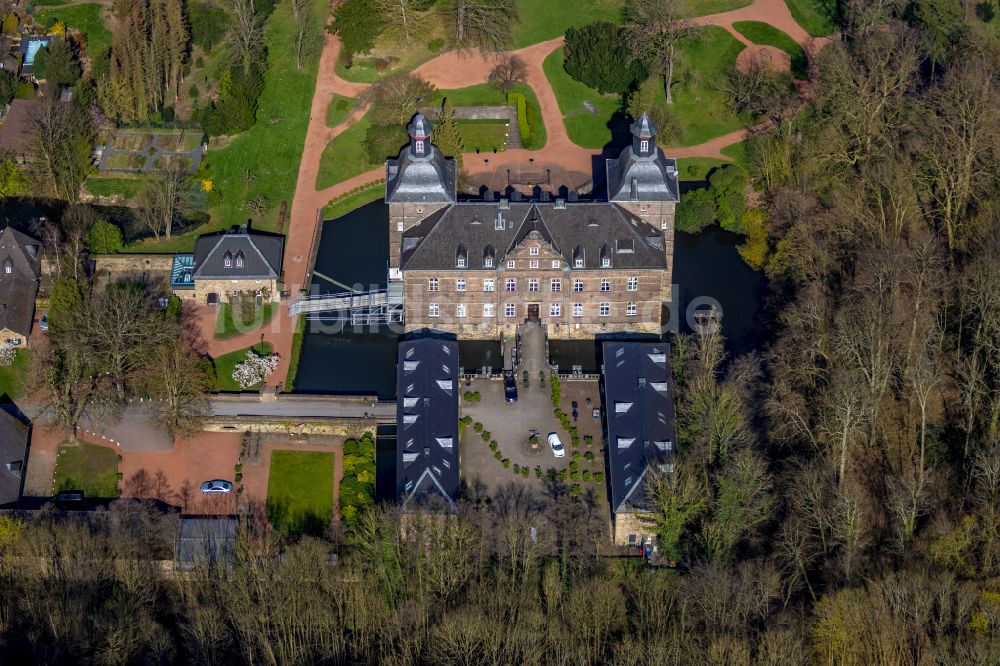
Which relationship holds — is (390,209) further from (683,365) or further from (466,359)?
(683,365)

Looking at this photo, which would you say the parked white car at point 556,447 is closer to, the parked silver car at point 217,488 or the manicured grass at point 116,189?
the parked silver car at point 217,488

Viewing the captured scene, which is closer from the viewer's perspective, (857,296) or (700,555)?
A: (700,555)

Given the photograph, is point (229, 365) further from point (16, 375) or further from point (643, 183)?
point (643, 183)

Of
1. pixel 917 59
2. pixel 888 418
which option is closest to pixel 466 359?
pixel 888 418

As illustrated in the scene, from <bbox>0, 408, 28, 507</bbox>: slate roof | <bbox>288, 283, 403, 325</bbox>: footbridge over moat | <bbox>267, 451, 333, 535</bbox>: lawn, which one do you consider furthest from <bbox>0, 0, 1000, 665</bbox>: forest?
<bbox>288, 283, 403, 325</bbox>: footbridge over moat

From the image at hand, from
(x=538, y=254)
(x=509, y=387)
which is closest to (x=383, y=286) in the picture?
(x=538, y=254)

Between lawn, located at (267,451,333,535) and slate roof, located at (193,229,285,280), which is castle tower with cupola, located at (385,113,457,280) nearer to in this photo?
slate roof, located at (193,229,285,280)
